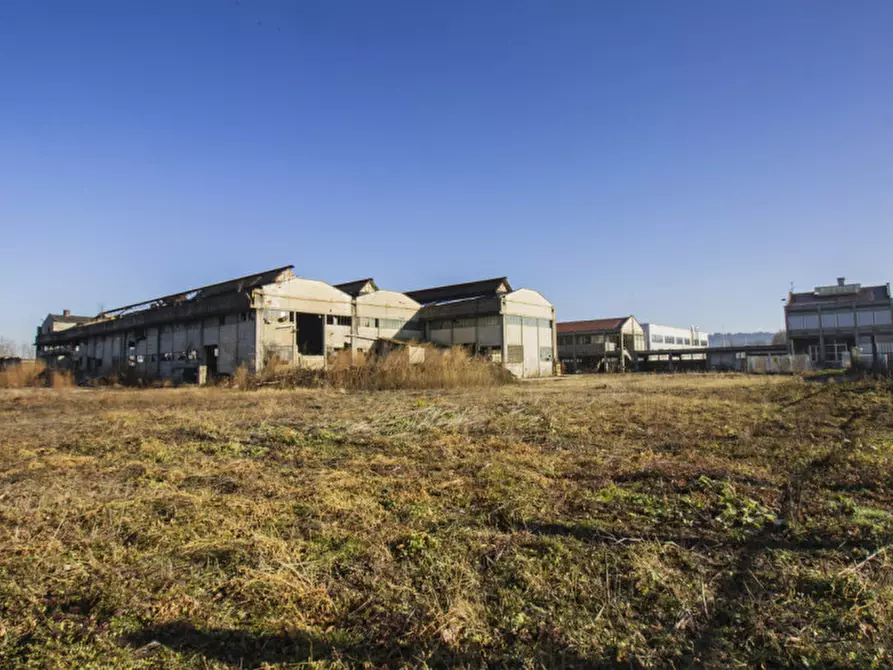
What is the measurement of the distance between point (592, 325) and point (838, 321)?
81.7 ft

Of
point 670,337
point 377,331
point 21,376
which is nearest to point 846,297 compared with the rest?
point 670,337

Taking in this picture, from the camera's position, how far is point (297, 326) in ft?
106

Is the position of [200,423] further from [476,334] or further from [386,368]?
[476,334]

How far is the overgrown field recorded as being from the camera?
2389 mm

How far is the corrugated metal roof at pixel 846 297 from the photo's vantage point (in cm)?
5141

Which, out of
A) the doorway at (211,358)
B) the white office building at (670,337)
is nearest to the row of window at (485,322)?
the doorway at (211,358)

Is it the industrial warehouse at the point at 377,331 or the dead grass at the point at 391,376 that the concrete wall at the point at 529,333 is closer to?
the industrial warehouse at the point at 377,331

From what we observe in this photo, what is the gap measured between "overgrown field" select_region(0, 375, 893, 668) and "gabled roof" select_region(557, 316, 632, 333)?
48806 millimetres

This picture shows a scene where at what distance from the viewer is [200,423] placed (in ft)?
31.1

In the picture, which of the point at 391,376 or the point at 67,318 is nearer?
the point at 391,376

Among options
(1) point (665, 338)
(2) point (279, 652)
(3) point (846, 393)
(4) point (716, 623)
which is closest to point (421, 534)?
(2) point (279, 652)

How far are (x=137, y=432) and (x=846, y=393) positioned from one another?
18489 mm

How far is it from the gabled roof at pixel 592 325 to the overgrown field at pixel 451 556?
48806 millimetres

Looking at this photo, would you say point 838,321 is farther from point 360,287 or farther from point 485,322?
point 360,287
